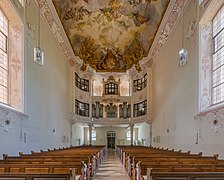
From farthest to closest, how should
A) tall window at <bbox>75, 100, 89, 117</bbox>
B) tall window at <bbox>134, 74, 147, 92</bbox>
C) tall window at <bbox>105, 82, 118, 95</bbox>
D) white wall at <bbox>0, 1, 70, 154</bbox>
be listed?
tall window at <bbox>105, 82, 118, 95</bbox>
tall window at <bbox>134, 74, 147, 92</bbox>
tall window at <bbox>75, 100, 89, 117</bbox>
white wall at <bbox>0, 1, 70, 154</bbox>

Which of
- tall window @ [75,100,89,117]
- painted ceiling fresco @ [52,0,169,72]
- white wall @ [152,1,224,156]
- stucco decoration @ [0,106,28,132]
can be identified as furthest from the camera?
tall window @ [75,100,89,117]

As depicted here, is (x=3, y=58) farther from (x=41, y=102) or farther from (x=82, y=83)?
(x=82, y=83)

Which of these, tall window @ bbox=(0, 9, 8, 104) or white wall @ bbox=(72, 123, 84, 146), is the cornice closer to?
tall window @ bbox=(0, 9, 8, 104)

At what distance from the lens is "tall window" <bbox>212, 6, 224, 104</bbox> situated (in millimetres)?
10398

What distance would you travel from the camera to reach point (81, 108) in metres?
28.9

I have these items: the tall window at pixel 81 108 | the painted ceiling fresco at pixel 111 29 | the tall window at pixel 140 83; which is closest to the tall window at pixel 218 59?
the painted ceiling fresco at pixel 111 29

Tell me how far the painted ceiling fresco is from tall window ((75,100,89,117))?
371 cm

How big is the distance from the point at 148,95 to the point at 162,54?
6443 millimetres

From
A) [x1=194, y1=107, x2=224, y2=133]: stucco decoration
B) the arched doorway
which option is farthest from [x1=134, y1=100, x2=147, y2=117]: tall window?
[x1=194, y1=107, x2=224, y2=133]: stucco decoration

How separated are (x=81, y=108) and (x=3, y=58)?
1851cm

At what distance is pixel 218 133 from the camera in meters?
9.49

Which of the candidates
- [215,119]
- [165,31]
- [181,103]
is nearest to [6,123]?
[215,119]

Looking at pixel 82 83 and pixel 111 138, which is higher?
pixel 82 83

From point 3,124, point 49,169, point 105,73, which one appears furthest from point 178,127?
point 105,73
